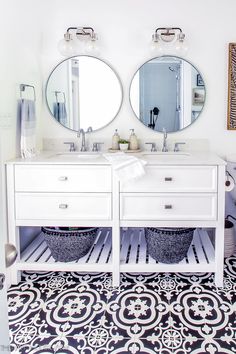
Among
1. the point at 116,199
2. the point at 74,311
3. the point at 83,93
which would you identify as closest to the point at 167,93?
the point at 83,93

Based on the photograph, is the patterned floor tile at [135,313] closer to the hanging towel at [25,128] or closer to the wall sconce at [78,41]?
the hanging towel at [25,128]

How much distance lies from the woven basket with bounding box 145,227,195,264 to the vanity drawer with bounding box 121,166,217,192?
0.31 meters

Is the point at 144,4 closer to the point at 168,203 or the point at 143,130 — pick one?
the point at 143,130

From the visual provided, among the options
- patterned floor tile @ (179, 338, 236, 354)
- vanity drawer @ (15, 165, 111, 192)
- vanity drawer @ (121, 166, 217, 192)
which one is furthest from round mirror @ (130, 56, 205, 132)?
patterned floor tile @ (179, 338, 236, 354)

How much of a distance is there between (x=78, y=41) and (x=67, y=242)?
1.66 metres

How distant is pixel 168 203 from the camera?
2508 millimetres

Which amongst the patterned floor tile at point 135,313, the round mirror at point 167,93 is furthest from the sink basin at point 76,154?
the patterned floor tile at point 135,313

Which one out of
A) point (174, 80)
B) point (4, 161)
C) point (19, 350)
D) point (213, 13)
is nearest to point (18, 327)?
point (19, 350)

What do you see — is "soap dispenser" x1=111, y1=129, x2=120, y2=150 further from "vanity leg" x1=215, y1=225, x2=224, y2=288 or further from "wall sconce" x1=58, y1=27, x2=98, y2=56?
"vanity leg" x1=215, y1=225, x2=224, y2=288

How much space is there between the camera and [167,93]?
310 cm

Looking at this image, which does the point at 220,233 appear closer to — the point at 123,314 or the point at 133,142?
the point at 123,314

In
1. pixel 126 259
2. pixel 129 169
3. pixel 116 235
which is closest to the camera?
pixel 129 169

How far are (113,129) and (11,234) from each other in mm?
1225

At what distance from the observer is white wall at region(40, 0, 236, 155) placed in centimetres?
300
